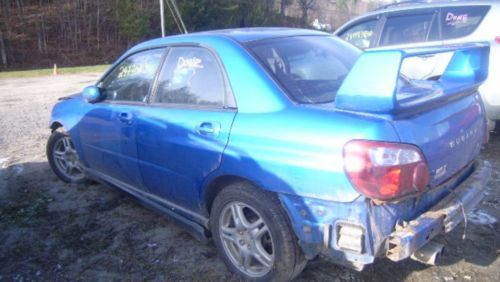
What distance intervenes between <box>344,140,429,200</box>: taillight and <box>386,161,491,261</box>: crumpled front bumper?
217mm

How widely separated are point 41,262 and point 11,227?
0.84 m

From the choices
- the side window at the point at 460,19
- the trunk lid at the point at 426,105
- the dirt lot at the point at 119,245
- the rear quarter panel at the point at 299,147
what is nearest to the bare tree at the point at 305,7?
the side window at the point at 460,19

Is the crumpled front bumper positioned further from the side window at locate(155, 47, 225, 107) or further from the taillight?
the side window at locate(155, 47, 225, 107)

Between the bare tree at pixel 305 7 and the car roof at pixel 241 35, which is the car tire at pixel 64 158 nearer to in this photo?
the car roof at pixel 241 35

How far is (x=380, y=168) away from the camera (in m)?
2.16

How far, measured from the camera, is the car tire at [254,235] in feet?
8.43

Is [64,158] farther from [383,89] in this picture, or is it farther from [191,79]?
[383,89]

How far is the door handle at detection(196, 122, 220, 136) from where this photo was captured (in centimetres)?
282

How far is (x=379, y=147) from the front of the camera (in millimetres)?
2166

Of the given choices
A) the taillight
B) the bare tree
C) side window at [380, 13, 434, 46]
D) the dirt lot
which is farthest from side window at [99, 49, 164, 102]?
the bare tree

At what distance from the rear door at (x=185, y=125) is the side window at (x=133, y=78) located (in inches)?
7.2

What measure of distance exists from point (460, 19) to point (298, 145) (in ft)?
14.5

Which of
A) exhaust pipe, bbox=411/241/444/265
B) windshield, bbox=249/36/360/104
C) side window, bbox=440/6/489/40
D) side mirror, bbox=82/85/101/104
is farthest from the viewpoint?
side window, bbox=440/6/489/40

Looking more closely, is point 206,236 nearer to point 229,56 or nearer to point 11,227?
point 229,56
